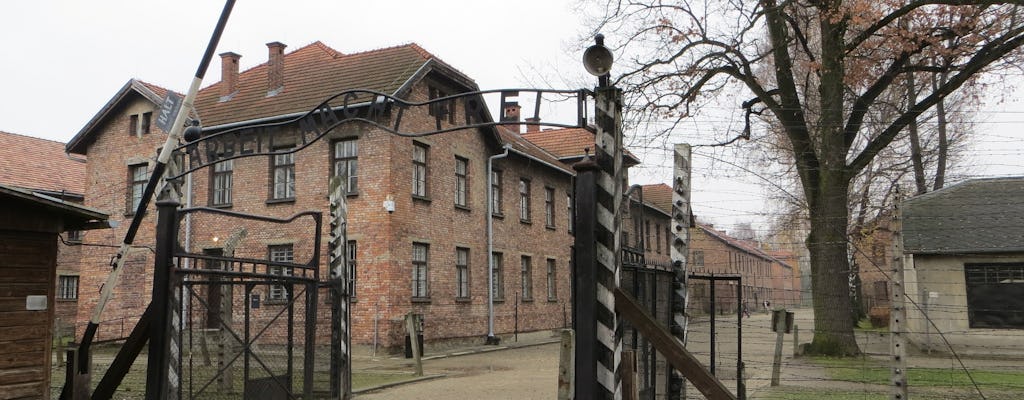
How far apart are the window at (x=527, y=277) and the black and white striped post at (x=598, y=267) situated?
22134 millimetres

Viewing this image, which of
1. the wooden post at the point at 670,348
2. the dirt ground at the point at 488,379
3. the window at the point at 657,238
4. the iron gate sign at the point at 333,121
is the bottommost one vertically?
the dirt ground at the point at 488,379

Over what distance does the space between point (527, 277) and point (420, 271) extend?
7.08m

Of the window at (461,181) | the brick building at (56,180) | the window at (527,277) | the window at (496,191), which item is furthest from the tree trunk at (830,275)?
the brick building at (56,180)

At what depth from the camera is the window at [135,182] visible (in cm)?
2486

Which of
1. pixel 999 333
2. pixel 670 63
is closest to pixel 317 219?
pixel 670 63

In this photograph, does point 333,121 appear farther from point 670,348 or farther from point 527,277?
point 527,277

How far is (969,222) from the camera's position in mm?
22578

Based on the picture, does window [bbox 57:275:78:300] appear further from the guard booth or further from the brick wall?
the guard booth

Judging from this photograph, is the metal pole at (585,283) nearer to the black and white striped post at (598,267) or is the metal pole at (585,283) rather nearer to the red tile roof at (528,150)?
the black and white striped post at (598,267)

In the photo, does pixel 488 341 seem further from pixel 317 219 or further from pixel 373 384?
pixel 317 219

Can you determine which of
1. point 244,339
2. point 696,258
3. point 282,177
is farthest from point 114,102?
point 696,258

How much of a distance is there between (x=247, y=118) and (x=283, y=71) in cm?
253

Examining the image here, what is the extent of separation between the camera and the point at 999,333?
2084cm

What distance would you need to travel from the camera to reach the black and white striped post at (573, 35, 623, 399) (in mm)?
5621
